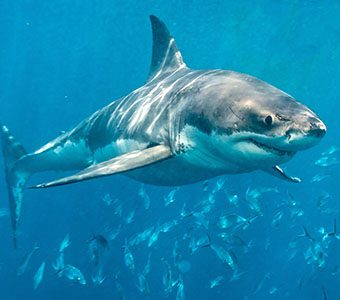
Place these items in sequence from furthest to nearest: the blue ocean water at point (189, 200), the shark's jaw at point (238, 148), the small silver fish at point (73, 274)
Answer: the blue ocean water at point (189, 200) < the small silver fish at point (73, 274) < the shark's jaw at point (238, 148)

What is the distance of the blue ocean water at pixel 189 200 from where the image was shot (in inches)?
545

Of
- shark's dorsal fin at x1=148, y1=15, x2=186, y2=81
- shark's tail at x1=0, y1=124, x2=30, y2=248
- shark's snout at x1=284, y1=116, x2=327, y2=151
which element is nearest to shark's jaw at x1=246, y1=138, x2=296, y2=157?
shark's snout at x1=284, y1=116, x2=327, y2=151

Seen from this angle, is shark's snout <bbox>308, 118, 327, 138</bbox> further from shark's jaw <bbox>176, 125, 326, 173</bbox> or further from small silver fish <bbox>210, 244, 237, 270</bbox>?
small silver fish <bbox>210, 244, 237, 270</bbox>

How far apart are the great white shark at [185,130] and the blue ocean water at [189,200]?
292 cm

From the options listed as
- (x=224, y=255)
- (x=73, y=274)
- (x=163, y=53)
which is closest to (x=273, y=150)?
(x=163, y=53)

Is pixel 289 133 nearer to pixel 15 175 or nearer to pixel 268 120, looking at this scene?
pixel 268 120

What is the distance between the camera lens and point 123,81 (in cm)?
7738

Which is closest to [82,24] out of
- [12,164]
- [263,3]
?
[263,3]

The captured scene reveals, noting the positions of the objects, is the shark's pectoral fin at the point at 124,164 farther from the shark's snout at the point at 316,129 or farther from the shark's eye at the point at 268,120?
the shark's snout at the point at 316,129

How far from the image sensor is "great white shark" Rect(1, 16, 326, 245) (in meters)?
3.31

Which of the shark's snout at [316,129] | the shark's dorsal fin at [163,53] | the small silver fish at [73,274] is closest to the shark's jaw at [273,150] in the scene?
the shark's snout at [316,129]

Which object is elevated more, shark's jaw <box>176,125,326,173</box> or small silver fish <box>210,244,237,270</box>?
shark's jaw <box>176,125,326,173</box>

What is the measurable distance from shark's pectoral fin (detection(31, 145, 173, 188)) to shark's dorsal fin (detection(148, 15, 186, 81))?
8.73ft

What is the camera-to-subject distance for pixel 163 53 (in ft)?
23.4
